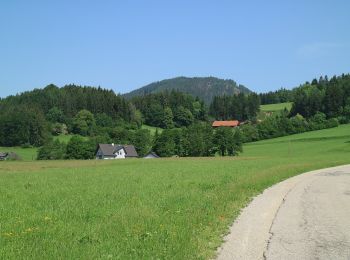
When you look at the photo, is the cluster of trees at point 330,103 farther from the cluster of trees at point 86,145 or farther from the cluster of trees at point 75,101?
the cluster of trees at point 75,101

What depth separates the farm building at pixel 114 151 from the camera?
5049 inches

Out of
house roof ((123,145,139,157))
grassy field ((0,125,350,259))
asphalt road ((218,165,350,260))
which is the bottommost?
house roof ((123,145,139,157))

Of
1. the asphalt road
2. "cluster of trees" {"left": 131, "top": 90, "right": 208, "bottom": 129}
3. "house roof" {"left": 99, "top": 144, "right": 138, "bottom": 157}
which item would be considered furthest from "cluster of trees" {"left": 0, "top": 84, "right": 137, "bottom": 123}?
the asphalt road

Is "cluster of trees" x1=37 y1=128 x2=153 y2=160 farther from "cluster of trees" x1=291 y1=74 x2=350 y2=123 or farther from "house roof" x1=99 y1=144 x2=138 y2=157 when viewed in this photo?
"cluster of trees" x1=291 y1=74 x2=350 y2=123

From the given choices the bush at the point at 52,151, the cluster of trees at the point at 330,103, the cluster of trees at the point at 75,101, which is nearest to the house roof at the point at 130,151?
the bush at the point at 52,151

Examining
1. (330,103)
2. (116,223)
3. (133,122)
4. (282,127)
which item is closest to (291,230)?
(116,223)

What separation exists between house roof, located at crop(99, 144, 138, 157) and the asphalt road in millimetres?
110518

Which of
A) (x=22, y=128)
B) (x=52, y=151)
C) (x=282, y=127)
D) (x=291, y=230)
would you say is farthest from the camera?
(x=282, y=127)

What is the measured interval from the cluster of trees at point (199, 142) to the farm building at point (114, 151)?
341 inches

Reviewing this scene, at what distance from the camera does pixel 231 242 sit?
427 inches

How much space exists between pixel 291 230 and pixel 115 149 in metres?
121

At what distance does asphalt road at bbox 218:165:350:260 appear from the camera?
9812 mm

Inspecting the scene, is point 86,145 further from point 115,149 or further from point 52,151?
point 52,151

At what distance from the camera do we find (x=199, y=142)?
119375 millimetres
